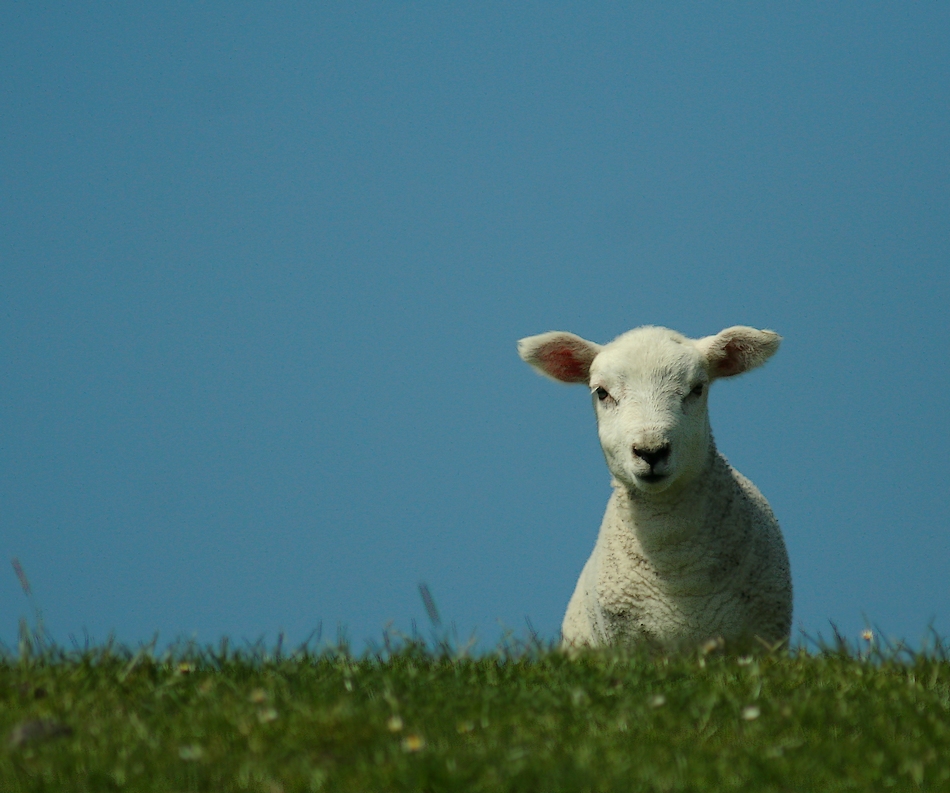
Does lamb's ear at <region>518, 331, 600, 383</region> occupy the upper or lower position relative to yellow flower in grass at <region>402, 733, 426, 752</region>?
upper

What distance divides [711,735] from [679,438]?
289 cm

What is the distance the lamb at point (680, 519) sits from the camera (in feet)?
25.5

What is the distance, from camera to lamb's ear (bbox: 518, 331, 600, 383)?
8.31 meters

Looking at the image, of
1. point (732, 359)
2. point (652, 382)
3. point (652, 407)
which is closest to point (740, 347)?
point (732, 359)

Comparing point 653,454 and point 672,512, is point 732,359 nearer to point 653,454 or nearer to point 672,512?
point 672,512

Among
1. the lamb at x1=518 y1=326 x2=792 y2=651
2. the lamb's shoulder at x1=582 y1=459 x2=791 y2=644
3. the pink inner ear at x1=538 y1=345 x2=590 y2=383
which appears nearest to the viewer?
the lamb at x1=518 y1=326 x2=792 y2=651

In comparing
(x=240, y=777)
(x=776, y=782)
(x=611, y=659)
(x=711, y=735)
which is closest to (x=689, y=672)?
(x=611, y=659)

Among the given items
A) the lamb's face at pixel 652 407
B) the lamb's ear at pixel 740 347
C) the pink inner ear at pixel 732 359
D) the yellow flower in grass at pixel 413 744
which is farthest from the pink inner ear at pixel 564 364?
the yellow flower in grass at pixel 413 744

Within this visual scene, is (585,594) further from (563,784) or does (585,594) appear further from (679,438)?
(563,784)

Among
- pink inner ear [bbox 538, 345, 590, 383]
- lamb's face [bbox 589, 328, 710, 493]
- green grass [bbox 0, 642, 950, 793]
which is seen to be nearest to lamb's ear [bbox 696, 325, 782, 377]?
lamb's face [bbox 589, 328, 710, 493]

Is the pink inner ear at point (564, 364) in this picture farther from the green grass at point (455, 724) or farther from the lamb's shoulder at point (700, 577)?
the green grass at point (455, 724)

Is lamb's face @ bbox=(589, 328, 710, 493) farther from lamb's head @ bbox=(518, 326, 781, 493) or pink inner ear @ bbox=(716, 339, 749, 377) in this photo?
pink inner ear @ bbox=(716, 339, 749, 377)

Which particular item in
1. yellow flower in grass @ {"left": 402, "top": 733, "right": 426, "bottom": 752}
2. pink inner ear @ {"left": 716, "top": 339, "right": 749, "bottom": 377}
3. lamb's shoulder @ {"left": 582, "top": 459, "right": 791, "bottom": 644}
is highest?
pink inner ear @ {"left": 716, "top": 339, "right": 749, "bottom": 377}

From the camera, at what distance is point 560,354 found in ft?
27.7
